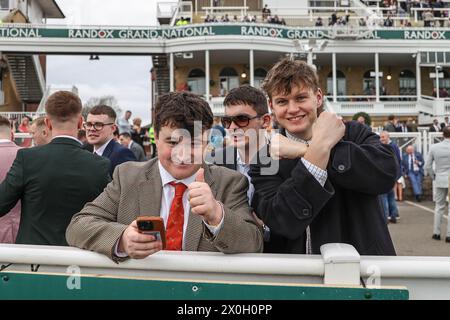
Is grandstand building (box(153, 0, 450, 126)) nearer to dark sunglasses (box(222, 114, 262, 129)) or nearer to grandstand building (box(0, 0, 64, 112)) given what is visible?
grandstand building (box(0, 0, 64, 112))

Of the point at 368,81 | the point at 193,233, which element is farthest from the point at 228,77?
the point at 193,233

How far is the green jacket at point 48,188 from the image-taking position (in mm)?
2836

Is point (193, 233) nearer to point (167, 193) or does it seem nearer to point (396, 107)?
point (167, 193)

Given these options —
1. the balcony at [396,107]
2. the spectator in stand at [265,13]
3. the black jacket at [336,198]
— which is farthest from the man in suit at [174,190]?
the spectator in stand at [265,13]

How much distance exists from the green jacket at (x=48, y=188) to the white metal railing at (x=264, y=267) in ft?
3.88

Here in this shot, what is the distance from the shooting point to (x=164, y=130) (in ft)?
6.61

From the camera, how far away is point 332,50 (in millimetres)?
28094

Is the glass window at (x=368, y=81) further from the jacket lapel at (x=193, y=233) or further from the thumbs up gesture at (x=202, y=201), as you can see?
the thumbs up gesture at (x=202, y=201)

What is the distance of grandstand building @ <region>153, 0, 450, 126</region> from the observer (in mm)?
26969

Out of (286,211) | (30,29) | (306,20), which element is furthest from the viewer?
(306,20)

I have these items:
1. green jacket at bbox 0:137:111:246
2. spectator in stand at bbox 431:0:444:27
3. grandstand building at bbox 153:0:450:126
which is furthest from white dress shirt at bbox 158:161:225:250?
spectator in stand at bbox 431:0:444:27
